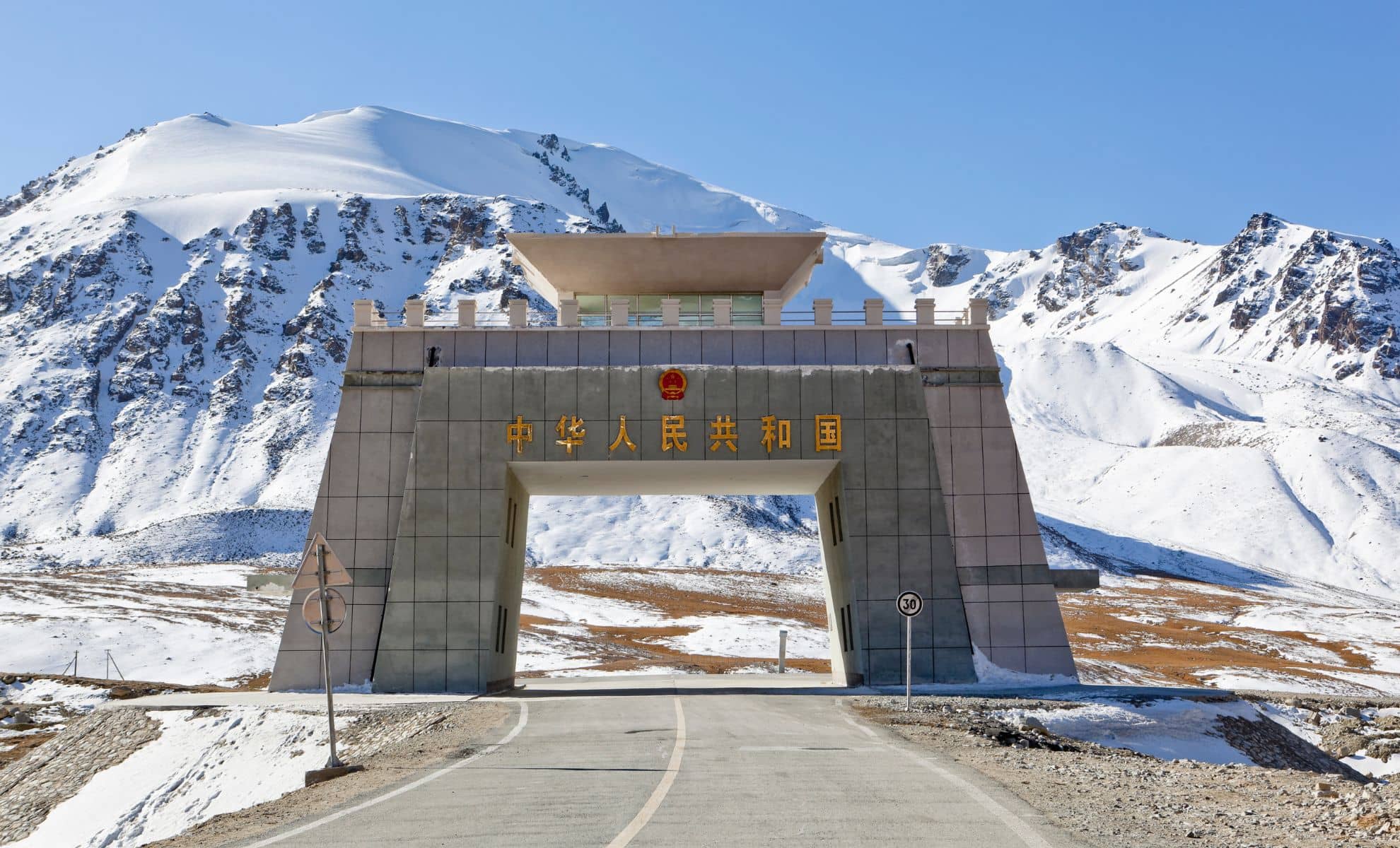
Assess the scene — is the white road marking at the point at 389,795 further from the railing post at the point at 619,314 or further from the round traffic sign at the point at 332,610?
the railing post at the point at 619,314

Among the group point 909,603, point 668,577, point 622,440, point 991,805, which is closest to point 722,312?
point 622,440

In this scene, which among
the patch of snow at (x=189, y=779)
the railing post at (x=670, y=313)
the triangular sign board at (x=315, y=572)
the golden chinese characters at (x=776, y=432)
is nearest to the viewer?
the triangular sign board at (x=315, y=572)

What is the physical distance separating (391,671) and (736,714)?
39.9ft

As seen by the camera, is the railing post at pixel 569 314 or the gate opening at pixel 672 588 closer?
the railing post at pixel 569 314

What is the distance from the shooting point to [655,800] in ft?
43.9

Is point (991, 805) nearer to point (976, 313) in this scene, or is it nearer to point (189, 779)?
point (189, 779)

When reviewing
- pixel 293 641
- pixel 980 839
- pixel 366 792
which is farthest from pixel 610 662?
pixel 980 839

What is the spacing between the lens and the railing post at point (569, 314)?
38.5 meters

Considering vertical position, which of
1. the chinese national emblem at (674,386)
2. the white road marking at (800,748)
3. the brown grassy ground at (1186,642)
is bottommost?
the brown grassy ground at (1186,642)

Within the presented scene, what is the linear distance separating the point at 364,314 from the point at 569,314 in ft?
19.1

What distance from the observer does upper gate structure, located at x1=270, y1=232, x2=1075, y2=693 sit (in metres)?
34.9

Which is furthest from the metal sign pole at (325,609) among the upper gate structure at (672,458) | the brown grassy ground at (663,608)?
the brown grassy ground at (663,608)

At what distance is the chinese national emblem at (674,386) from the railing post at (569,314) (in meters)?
3.61

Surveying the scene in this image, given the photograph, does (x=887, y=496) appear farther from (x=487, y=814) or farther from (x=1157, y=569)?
(x=1157, y=569)
